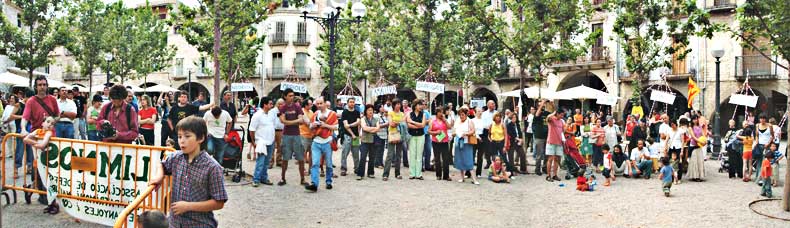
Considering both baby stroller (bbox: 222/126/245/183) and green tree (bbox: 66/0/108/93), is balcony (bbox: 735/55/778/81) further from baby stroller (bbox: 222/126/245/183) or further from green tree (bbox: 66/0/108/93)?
green tree (bbox: 66/0/108/93)

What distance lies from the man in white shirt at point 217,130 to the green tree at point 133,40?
28.7 meters

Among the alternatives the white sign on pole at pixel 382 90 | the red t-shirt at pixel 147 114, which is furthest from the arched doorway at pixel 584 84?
the red t-shirt at pixel 147 114

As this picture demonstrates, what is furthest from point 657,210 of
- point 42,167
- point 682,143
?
point 42,167

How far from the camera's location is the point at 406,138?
42.5 ft

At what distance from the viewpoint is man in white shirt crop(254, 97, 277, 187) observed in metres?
9.91

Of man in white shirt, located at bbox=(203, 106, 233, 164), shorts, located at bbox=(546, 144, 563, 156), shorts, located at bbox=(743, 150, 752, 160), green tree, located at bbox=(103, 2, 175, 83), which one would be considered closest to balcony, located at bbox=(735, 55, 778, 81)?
shorts, located at bbox=(743, 150, 752, 160)

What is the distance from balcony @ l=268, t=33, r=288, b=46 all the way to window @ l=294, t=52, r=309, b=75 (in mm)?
1411

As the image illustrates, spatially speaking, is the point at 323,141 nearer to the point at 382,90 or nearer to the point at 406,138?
the point at 406,138

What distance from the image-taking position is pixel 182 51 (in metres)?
50.0

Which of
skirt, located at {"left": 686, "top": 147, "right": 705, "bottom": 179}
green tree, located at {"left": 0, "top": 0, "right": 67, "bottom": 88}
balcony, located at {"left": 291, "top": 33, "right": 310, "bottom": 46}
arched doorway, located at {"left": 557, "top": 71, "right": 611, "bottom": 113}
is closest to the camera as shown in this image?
skirt, located at {"left": 686, "top": 147, "right": 705, "bottom": 179}

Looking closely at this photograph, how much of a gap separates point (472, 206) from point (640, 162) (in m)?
5.33

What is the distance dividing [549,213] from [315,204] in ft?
10.7

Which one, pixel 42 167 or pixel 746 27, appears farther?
pixel 746 27

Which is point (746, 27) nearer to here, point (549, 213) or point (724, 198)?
point (724, 198)
